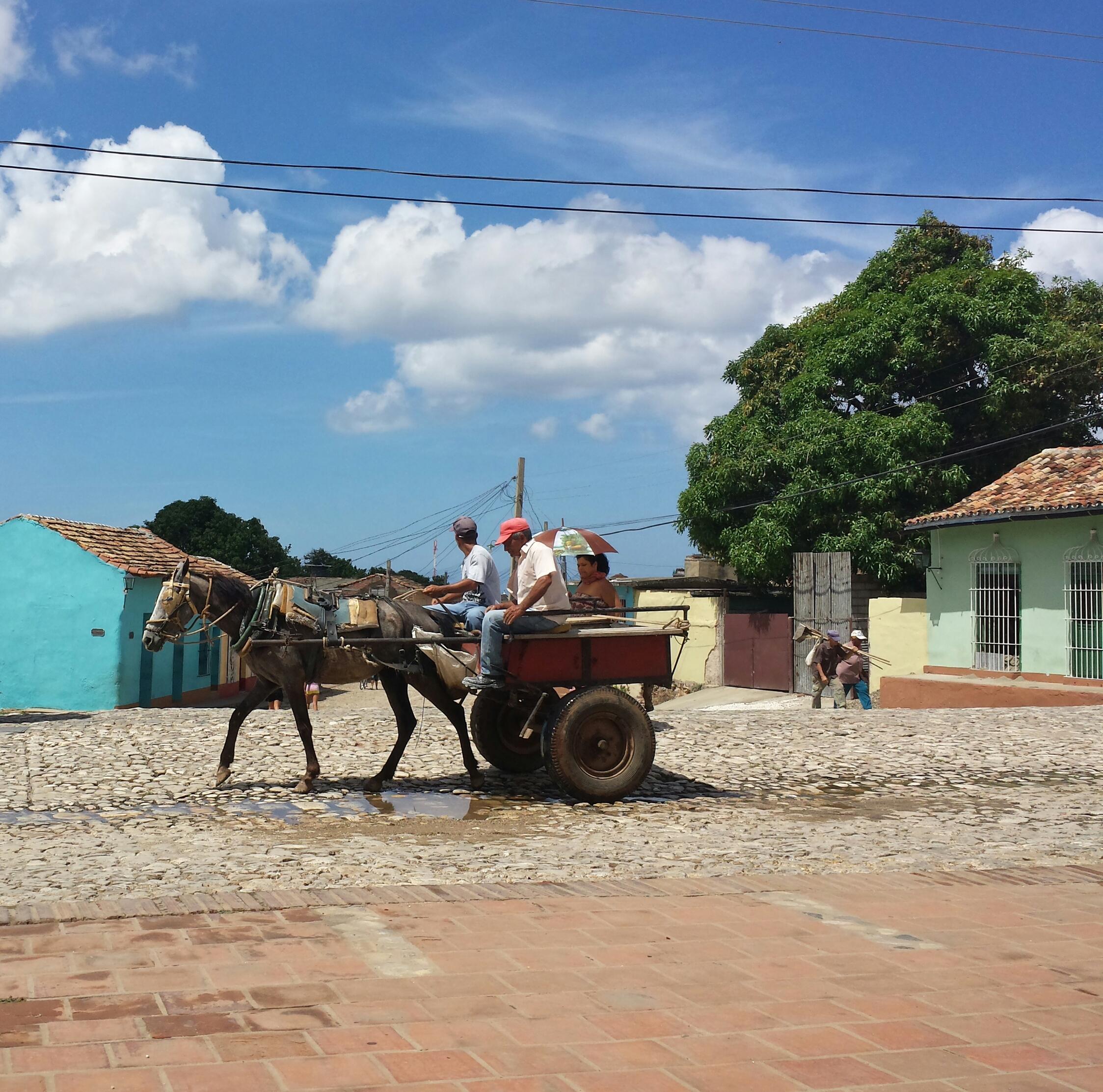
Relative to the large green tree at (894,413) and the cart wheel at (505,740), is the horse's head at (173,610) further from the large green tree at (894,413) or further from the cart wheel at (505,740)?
the large green tree at (894,413)

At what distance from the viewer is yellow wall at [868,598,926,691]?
23.8 metres

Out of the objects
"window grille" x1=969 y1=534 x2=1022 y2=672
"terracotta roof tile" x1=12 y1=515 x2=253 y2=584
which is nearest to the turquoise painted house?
"terracotta roof tile" x1=12 y1=515 x2=253 y2=584

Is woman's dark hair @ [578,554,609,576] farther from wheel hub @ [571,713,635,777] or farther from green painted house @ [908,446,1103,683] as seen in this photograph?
green painted house @ [908,446,1103,683]

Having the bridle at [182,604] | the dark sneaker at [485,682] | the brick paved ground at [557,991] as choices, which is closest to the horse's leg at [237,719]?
the bridle at [182,604]

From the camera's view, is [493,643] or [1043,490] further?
[1043,490]

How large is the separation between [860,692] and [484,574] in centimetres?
1039

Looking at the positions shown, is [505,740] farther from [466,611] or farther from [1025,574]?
[1025,574]

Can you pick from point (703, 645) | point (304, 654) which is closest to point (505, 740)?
point (304, 654)

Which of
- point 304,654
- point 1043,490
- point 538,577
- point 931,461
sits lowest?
point 304,654

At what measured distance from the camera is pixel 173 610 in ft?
32.5

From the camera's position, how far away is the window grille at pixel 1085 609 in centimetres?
1988

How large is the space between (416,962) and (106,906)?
169 centimetres

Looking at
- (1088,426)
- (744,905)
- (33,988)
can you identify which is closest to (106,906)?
(33,988)

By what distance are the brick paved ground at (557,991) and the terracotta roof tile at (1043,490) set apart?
15.0 meters
